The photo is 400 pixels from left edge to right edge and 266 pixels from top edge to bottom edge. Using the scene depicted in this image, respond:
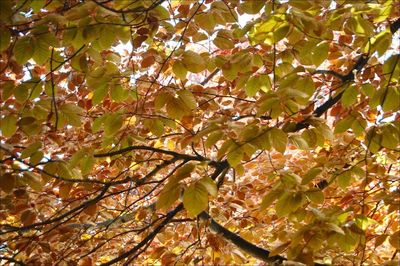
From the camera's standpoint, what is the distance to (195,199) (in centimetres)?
143

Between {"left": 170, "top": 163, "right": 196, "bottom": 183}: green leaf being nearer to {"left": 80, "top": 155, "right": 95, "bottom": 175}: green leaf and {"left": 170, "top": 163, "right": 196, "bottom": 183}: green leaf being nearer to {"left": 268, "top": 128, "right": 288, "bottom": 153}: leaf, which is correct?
{"left": 268, "top": 128, "right": 288, "bottom": 153}: leaf

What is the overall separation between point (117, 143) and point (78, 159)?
396 mm

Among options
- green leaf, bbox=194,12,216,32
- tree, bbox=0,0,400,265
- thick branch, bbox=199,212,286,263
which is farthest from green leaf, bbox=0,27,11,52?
thick branch, bbox=199,212,286,263

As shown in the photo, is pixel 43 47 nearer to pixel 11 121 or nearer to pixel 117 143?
pixel 11 121

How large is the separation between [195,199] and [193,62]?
2.49 feet

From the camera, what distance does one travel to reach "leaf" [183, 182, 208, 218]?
142 centimetres

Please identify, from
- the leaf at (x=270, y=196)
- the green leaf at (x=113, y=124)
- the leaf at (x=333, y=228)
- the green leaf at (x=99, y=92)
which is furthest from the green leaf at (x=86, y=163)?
the leaf at (x=333, y=228)

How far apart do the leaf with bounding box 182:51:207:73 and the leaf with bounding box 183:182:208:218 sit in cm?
70

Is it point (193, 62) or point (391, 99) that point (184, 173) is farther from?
point (391, 99)

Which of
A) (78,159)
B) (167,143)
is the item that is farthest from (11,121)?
(167,143)

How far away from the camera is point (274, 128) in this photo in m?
1.59

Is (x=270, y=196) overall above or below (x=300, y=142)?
below

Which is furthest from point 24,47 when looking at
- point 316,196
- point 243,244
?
point 243,244

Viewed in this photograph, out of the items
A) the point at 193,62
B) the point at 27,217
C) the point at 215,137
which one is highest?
the point at 27,217
